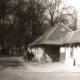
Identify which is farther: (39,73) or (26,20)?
(26,20)

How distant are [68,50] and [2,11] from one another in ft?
98.6

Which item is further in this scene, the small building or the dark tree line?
the dark tree line

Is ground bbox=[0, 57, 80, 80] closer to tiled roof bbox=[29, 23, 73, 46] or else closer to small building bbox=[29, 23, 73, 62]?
small building bbox=[29, 23, 73, 62]

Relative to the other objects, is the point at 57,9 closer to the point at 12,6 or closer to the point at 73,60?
the point at 12,6

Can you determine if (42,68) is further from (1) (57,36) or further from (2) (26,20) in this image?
(2) (26,20)

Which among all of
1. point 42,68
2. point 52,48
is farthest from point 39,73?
point 52,48

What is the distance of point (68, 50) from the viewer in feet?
122

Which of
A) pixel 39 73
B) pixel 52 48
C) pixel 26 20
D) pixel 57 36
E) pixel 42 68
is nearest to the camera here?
pixel 39 73

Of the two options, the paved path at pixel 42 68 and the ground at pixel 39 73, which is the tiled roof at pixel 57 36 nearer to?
the paved path at pixel 42 68

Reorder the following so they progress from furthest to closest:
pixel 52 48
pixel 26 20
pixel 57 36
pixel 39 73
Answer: pixel 26 20
pixel 57 36
pixel 52 48
pixel 39 73

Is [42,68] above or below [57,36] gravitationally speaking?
below

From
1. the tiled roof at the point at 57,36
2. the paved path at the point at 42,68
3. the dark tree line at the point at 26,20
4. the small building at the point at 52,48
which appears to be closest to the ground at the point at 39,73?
the paved path at the point at 42,68

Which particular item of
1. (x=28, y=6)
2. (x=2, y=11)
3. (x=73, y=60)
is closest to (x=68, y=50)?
(x=73, y=60)

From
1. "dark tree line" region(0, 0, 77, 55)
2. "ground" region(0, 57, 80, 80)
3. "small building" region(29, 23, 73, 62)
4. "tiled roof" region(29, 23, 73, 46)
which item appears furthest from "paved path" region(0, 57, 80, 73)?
"dark tree line" region(0, 0, 77, 55)
